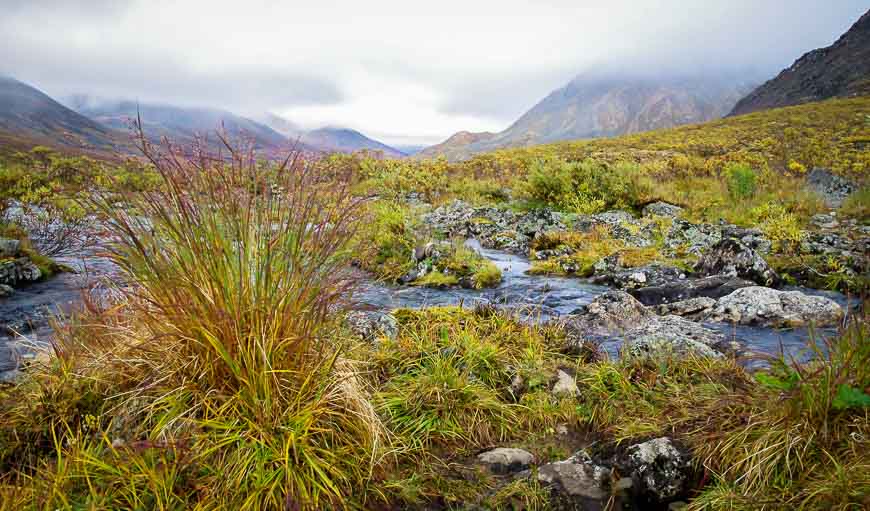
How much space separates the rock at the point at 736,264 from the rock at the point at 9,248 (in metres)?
12.7

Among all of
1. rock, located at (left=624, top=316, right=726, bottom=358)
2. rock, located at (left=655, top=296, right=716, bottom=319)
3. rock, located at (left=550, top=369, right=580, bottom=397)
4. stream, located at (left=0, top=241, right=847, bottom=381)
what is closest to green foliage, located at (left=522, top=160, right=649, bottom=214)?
stream, located at (left=0, top=241, right=847, bottom=381)

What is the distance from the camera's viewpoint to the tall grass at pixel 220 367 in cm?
217

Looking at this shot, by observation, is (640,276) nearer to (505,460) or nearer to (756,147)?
(505,460)

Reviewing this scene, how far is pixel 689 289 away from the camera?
7.23m

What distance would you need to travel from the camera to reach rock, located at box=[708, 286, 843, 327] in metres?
5.51

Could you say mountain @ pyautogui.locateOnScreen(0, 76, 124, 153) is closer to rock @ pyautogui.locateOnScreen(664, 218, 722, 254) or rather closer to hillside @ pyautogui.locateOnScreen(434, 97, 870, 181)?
rock @ pyautogui.locateOnScreen(664, 218, 722, 254)

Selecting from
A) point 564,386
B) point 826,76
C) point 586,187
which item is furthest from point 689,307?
point 826,76

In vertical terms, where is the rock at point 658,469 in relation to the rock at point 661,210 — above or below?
below

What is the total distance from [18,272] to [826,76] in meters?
118

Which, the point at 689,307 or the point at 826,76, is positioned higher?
the point at 826,76

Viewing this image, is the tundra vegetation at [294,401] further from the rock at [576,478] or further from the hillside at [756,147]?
the hillside at [756,147]

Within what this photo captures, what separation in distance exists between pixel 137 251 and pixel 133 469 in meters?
1.08

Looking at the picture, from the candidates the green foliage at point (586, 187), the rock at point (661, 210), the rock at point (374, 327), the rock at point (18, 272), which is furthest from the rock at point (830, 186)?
the rock at point (18, 272)

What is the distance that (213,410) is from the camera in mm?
2307
